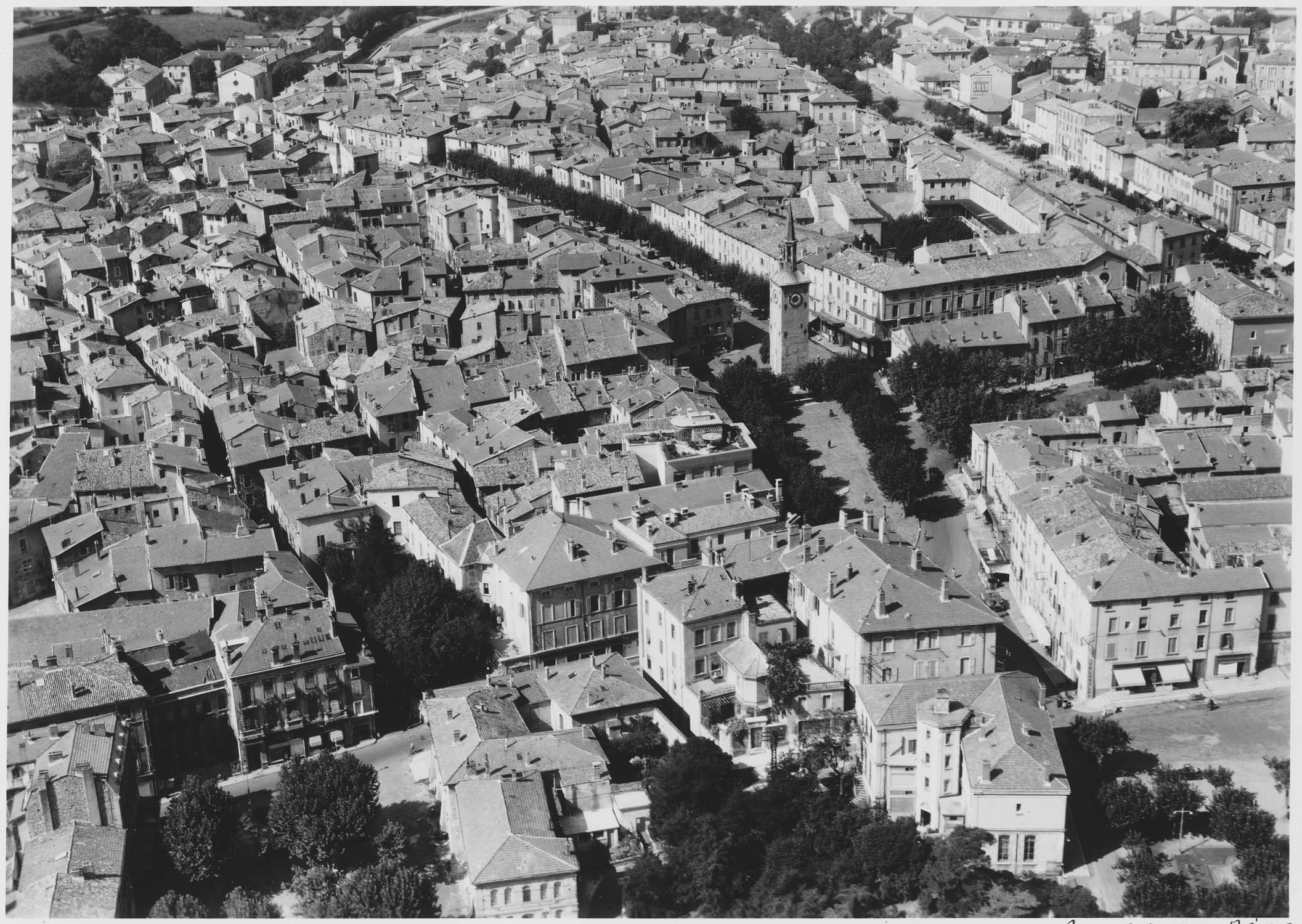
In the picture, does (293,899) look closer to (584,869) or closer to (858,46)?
(584,869)

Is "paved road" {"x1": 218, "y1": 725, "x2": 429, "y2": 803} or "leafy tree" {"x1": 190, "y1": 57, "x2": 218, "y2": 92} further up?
"leafy tree" {"x1": 190, "y1": 57, "x2": 218, "y2": 92}

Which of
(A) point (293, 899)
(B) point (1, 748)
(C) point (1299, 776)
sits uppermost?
(B) point (1, 748)

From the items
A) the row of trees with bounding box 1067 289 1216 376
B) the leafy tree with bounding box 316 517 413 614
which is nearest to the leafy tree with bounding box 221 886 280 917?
the leafy tree with bounding box 316 517 413 614

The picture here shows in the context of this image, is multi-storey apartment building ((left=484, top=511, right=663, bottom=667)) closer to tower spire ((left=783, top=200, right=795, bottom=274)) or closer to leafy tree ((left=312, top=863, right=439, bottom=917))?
leafy tree ((left=312, top=863, right=439, bottom=917))

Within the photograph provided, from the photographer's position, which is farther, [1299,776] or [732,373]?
[732,373]

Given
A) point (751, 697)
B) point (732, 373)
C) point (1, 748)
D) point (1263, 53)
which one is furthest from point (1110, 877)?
point (1263, 53)

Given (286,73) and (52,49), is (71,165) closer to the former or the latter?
(286,73)

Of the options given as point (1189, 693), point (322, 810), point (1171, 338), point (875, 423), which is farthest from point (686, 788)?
point (1171, 338)
